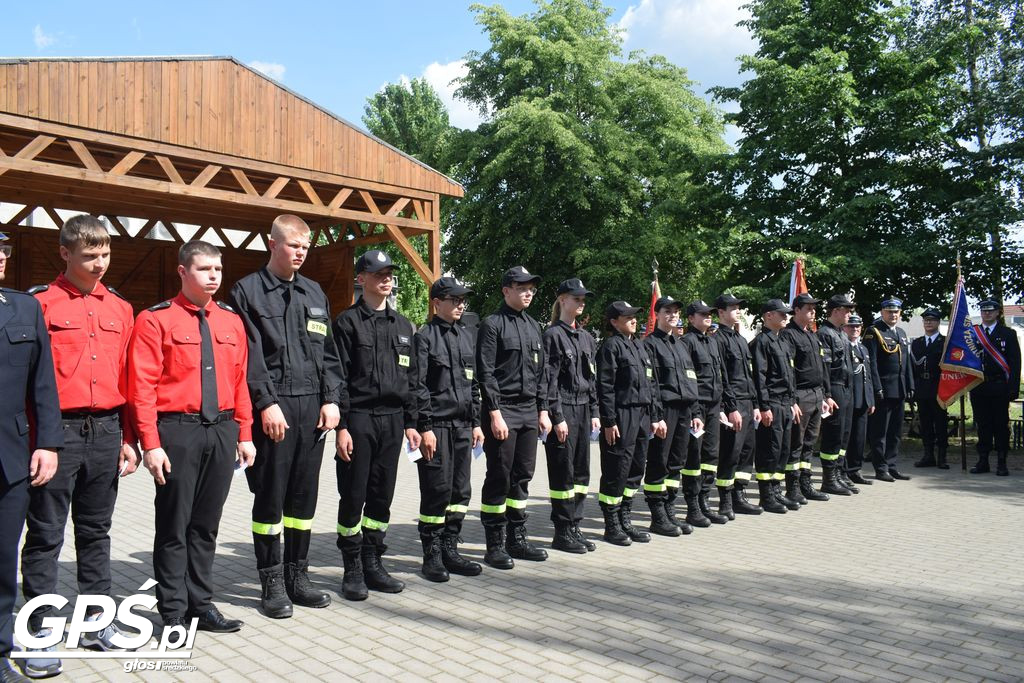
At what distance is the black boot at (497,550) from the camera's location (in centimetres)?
612

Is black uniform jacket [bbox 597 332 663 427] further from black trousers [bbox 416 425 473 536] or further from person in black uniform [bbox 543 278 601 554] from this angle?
black trousers [bbox 416 425 473 536]

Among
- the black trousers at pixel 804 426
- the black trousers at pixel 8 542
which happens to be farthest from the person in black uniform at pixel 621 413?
the black trousers at pixel 8 542

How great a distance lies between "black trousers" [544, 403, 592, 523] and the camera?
662 centimetres

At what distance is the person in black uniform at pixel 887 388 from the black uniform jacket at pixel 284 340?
8.17m

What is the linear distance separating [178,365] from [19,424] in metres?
0.84

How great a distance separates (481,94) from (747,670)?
2701 cm

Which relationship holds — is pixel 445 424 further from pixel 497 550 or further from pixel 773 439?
pixel 773 439

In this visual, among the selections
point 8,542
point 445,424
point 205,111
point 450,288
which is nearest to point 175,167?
point 205,111

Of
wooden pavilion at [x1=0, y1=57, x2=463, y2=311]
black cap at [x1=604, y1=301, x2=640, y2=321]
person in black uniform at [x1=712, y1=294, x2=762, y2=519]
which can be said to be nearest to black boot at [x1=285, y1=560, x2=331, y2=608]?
black cap at [x1=604, y1=301, x2=640, y2=321]

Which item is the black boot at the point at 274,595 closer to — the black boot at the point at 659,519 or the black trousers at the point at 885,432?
the black boot at the point at 659,519

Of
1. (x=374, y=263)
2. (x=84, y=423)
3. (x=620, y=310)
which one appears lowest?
(x=84, y=423)

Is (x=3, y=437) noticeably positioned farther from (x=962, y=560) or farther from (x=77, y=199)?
(x=77, y=199)

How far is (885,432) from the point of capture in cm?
1091

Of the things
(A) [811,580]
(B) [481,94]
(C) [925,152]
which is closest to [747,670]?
(A) [811,580]
